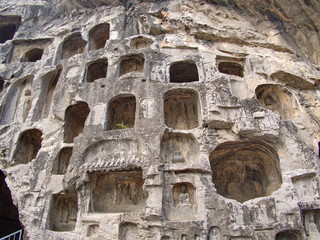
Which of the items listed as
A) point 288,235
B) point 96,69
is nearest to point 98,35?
point 96,69

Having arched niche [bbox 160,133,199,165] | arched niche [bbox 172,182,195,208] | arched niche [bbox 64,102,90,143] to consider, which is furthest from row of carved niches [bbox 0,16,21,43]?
arched niche [bbox 172,182,195,208]

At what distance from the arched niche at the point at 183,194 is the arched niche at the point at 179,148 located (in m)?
0.90

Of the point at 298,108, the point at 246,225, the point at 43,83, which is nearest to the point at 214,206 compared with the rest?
the point at 246,225

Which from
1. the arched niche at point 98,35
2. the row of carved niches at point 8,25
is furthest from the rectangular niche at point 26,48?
the row of carved niches at point 8,25

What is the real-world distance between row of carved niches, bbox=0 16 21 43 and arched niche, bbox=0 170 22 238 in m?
11.7

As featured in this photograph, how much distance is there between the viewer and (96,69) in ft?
49.5

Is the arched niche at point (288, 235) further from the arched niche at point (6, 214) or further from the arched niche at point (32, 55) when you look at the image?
the arched niche at point (32, 55)

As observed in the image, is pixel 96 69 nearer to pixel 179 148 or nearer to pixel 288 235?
pixel 179 148

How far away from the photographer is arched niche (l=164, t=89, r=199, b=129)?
12.8 metres

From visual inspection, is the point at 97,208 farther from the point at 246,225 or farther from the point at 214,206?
the point at 246,225

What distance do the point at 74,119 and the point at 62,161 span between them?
Result: 2660 millimetres

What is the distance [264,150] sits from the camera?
440 inches

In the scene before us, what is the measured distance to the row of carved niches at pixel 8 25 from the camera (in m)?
19.7

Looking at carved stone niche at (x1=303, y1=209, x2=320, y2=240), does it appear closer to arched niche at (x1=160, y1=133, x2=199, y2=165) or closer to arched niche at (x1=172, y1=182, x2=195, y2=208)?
arched niche at (x1=172, y1=182, x2=195, y2=208)
